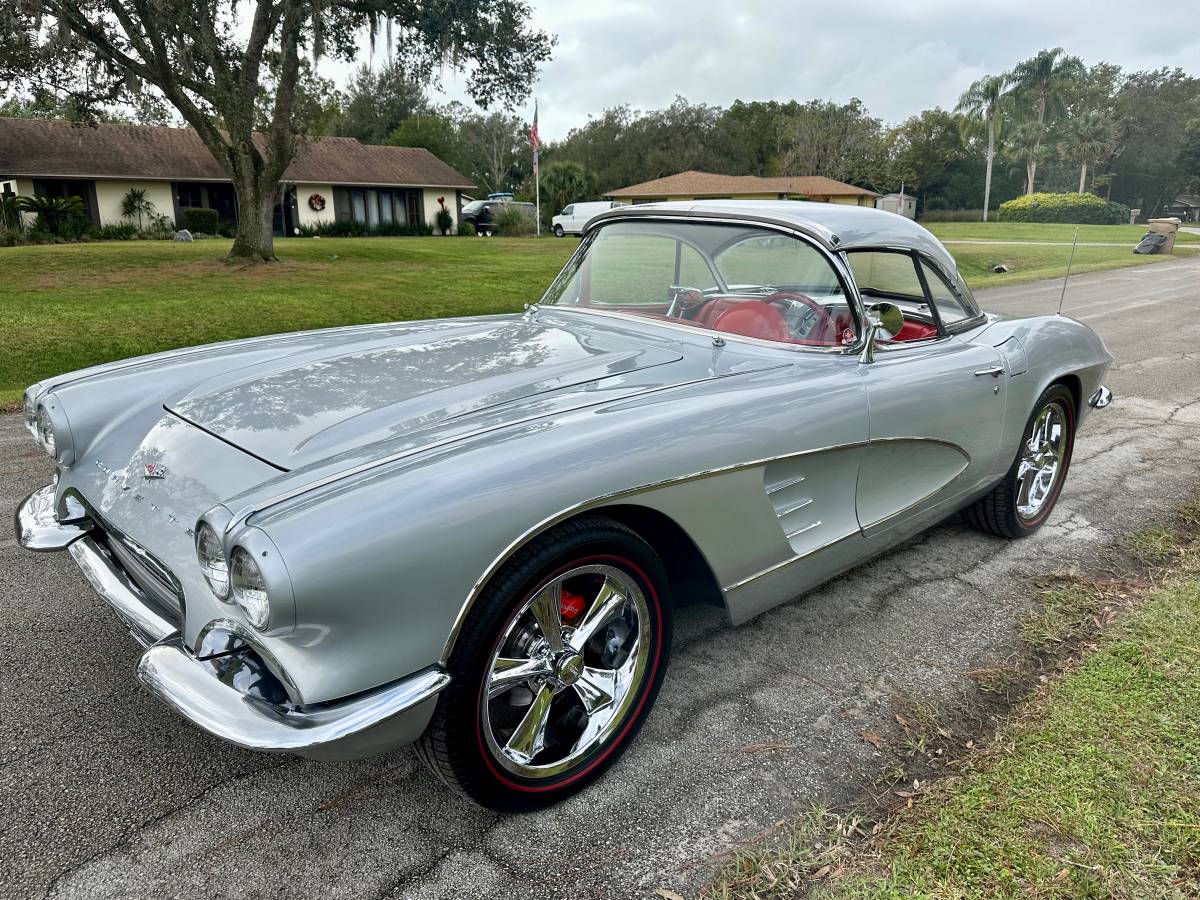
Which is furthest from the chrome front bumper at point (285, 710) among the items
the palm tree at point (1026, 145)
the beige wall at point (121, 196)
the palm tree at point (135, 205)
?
the palm tree at point (1026, 145)

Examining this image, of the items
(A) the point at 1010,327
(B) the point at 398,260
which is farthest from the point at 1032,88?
(A) the point at 1010,327

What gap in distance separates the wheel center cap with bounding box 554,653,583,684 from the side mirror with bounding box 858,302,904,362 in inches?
60.5

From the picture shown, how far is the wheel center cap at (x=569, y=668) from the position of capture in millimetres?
2226

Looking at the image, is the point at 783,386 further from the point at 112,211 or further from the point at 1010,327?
the point at 112,211

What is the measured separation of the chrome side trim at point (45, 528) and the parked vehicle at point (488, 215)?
3571 centimetres

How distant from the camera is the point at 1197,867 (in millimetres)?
1990

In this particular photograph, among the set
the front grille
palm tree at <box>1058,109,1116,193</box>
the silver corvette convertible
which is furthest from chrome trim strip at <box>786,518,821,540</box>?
palm tree at <box>1058,109,1116,193</box>

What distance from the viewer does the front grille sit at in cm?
218

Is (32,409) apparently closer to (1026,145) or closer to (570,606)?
(570,606)

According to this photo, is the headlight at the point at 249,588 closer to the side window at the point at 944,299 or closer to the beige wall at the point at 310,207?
the side window at the point at 944,299

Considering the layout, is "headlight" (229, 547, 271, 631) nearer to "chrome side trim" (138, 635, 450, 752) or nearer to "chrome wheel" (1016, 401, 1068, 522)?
"chrome side trim" (138, 635, 450, 752)

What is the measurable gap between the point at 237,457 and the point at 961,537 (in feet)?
10.9

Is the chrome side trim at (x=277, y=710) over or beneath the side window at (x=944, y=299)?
beneath

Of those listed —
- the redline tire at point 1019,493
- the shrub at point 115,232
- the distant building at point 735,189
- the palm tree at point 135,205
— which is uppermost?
the distant building at point 735,189
